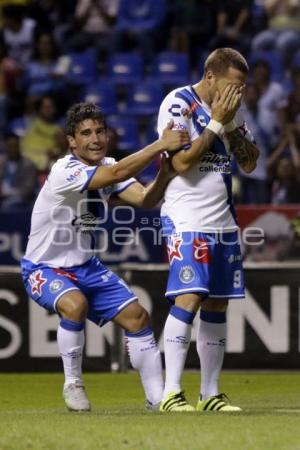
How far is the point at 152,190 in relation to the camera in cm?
843

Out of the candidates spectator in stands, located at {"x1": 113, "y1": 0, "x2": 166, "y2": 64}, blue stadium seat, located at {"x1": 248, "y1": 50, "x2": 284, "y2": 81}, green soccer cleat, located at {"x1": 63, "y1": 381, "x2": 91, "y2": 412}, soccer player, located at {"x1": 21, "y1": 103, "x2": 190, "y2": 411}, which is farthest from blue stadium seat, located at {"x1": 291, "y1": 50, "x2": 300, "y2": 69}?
green soccer cleat, located at {"x1": 63, "y1": 381, "x2": 91, "y2": 412}

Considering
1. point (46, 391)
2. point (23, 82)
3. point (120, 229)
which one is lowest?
point (46, 391)

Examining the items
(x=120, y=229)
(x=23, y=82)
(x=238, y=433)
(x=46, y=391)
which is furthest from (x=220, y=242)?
(x=23, y=82)

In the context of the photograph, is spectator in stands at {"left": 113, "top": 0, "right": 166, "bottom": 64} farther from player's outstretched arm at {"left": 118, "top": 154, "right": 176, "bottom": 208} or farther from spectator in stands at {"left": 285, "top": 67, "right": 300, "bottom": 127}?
player's outstretched arm at {"left": 118, "top": 154, "right": 176, "bottom": 208}

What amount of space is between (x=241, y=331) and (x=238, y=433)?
5390mm

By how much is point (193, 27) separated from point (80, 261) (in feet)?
37.7

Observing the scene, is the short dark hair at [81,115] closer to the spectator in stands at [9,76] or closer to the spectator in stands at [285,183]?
the spectator in stands at [285,183]

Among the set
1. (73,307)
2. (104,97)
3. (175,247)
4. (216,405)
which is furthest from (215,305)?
(104,97)

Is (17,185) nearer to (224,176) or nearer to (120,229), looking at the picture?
(120,229)

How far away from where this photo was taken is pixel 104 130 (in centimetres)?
860

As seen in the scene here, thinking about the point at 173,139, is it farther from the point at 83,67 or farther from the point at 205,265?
the point at 83,67

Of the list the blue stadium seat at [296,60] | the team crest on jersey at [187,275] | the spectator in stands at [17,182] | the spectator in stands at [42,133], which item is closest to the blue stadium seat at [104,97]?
the spectator in stands at [42,133]

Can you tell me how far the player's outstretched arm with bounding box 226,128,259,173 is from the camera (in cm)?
842

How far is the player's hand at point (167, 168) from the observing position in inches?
324
